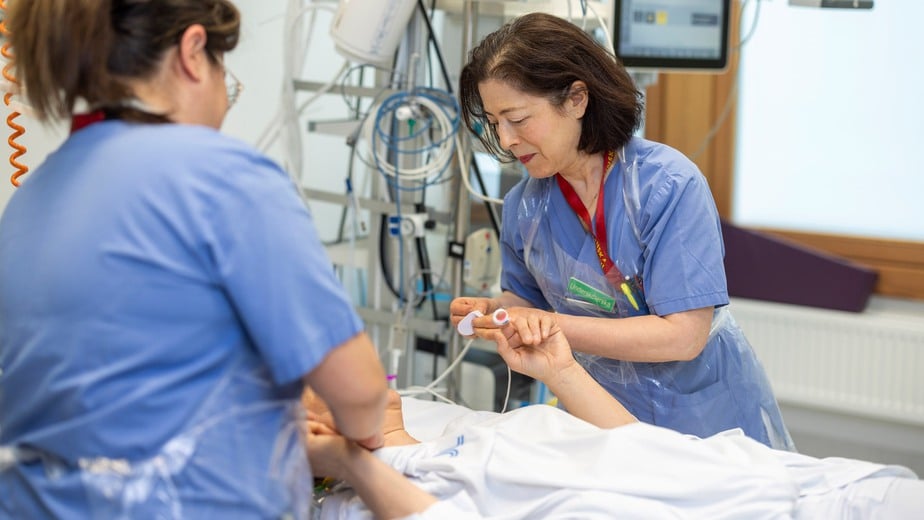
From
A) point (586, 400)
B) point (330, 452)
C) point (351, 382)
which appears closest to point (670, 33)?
point (586, 400)

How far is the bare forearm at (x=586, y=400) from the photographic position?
1.62m

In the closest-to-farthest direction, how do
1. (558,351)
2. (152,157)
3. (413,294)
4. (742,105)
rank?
(152,157)
(558,351)
(413,294)
(742,105)

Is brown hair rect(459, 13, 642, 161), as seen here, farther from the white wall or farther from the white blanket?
the white wall

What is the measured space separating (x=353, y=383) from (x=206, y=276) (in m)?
0.21

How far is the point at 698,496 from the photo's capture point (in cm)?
134

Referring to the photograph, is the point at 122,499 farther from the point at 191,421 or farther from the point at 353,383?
the point at 353,383

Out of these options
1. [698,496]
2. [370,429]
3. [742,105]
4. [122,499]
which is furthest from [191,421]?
[742,105]

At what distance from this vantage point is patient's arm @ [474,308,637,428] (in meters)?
1.63

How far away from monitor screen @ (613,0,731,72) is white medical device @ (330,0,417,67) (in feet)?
1.85

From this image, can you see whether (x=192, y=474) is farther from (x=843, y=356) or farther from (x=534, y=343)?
(x=843, y=356)

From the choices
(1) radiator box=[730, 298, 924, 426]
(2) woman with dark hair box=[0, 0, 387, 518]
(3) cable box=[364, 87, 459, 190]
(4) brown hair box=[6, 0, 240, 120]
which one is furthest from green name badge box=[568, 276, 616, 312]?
(1) radiator box=[730, 298, 924, 426]

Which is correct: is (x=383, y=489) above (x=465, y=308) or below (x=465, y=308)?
below

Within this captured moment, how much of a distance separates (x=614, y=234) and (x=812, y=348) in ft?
5.41

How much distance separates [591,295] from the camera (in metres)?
1.81
